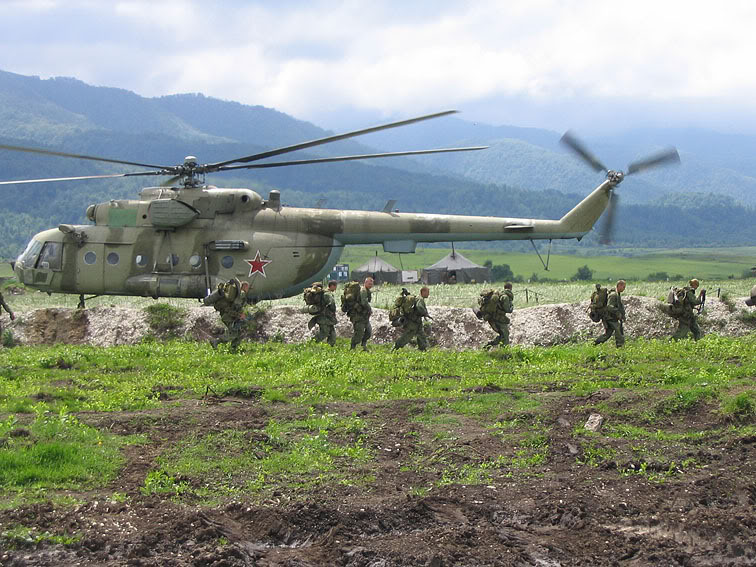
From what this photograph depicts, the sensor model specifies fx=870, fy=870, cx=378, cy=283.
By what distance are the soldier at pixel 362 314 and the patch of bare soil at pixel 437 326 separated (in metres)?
3.01

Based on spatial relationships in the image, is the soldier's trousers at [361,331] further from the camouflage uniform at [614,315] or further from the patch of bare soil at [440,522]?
the patch of bare soil at [440,522]

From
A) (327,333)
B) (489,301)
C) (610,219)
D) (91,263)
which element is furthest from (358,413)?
(91,263)

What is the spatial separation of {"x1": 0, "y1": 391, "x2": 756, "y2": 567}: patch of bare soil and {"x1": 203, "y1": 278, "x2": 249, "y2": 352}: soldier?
30.6 feet

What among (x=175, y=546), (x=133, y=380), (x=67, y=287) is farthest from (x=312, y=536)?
(x=67, y=287)

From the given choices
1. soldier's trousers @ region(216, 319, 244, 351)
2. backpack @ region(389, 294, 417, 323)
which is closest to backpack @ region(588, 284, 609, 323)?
backpack @ region(389, 294, 417, 323)

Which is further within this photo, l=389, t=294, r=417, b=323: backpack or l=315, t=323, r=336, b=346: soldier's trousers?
l=315, t=323, r=336, b=346: soldier's trousers

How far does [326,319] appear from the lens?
20297 millimetres

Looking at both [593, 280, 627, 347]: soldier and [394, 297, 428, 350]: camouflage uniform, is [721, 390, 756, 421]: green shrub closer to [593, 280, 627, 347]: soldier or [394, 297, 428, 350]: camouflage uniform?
[593, 280, 627, 347]: soldier

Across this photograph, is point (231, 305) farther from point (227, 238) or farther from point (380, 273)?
point (380, 273)

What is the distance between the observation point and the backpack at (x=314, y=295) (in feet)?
65.8

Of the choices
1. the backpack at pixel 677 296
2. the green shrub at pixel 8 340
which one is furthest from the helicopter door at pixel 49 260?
the backpack at pixel 677 296

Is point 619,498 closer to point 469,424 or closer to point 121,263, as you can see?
point 469,424

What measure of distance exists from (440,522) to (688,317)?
43.6ft

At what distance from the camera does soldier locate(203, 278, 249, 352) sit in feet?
63.3
